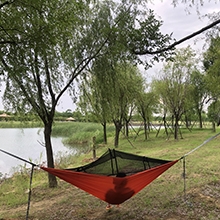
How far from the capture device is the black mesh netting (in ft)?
8.05

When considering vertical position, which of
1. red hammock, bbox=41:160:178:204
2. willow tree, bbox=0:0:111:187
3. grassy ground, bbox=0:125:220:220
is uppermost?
willow tree, bbox=0:0:111:187

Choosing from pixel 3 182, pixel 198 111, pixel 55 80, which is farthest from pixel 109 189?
pixel 198 111

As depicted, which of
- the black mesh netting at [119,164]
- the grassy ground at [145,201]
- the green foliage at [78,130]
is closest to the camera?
the grassy ground at [145,201]

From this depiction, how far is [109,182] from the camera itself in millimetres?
2074

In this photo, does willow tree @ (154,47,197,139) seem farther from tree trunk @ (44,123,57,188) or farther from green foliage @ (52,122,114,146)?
tree trunk @ (44,123,57,188)

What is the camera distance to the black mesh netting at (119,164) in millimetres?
2455

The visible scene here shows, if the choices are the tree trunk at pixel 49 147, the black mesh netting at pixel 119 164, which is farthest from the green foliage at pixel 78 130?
the black mesh netting at pixel 119 164

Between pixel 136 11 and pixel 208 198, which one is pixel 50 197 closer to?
pixel 208 198

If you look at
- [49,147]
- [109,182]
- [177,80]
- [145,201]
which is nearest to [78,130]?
[177,80]

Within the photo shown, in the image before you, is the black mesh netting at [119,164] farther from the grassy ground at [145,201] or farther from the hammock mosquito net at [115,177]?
the grassy ground at [145,201]

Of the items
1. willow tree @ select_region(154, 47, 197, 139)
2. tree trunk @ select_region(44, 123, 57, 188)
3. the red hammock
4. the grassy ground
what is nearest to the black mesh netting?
the red hammock

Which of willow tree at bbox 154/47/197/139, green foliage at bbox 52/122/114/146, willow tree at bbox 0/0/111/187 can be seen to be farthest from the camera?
green foliage at bbox 52/122/114/146

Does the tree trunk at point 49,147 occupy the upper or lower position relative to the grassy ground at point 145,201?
upper

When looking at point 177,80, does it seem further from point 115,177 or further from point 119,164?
point 115,177
